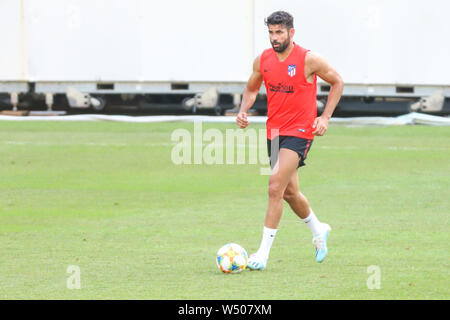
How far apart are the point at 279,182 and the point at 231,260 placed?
0.88 meters

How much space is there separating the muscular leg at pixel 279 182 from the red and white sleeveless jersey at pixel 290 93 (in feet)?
0.83

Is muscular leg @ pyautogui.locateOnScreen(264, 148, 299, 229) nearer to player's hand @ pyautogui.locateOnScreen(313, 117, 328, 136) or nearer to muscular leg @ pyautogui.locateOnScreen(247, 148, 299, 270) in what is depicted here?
muscular leg @ pyautogui.locateOnScreen(247, 148, 299, 270)

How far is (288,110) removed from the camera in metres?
8.34

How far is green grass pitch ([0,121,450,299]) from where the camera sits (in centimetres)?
735

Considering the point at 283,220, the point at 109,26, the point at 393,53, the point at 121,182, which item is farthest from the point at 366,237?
the point at 109,26

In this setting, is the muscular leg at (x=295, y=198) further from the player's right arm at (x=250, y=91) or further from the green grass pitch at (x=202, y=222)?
the player's right arm at (x=250, y=91)

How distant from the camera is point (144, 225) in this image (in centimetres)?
1039

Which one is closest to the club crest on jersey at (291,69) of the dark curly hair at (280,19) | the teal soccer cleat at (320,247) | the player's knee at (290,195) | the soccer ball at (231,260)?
the dark curly hair at (280,19)

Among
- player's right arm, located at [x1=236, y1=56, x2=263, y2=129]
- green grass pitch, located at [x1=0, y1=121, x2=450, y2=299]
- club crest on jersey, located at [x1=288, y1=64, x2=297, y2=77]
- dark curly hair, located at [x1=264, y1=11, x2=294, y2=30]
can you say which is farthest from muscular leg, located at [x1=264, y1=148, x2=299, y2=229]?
dark curly hair, located at [x1=264, y1=11, x2=294, y2=30]

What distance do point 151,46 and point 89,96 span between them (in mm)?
2431

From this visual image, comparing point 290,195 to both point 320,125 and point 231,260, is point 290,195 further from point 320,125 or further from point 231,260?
point 231,260

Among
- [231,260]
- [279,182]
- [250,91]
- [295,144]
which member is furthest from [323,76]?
[231,260]

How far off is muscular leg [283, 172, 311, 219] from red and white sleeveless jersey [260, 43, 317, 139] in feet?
1.40

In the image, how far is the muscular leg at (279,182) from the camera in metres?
8.18
